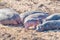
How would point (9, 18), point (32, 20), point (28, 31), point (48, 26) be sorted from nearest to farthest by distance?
1. point (28, 31)
2. point (48, 26)
3. point (32, 20)
4. point (9, 18)

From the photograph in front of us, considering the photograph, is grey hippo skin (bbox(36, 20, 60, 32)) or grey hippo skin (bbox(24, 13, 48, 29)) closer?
grey hippo skin (bbox(36, 20, 60, 32))

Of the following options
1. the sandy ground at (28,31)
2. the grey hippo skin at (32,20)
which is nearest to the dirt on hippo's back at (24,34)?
the sandy ground at (28,31)

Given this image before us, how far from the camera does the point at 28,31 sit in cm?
576

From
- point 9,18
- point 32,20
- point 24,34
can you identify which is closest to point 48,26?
point 32,20

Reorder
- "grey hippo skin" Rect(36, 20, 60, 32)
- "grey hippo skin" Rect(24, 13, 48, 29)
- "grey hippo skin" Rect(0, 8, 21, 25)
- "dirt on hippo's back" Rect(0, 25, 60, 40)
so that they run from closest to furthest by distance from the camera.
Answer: "dirt on hippo's back" Rect(0, 25, 60, 40) → "grey hippo skin" Rect(36, 20, 60, 32) → "grey hippo skin" Rect(24, 13, 48, 29) → "grey hippo skin" Rect(0, 8, 21, 25)

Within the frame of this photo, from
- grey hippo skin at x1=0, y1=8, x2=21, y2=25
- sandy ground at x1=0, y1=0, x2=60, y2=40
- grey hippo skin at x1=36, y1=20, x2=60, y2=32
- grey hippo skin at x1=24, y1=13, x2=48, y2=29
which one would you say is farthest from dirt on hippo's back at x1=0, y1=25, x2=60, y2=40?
grey hippo skin at x1=0, y1=8, x2=21, y2=25

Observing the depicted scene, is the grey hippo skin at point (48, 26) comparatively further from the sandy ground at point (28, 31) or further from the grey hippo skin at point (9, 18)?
the grey hippo skin at point (9, 18)

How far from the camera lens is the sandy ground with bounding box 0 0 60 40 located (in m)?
5.38

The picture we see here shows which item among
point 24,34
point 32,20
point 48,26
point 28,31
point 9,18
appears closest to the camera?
point 24,34

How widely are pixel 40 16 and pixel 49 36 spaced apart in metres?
1.09

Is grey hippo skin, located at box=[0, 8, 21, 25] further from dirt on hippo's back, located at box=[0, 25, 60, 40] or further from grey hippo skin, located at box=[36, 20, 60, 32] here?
grey hippo skin, located at box=[36, 20, 60, 32]

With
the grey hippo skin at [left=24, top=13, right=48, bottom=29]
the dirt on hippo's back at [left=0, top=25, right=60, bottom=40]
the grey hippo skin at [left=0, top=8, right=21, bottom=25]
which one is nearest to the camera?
the dirt on hippo's back at [left=0, top=25, right=60, bottom=40]

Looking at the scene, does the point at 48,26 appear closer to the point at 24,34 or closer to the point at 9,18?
the point at 24,34

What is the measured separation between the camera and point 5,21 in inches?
255
